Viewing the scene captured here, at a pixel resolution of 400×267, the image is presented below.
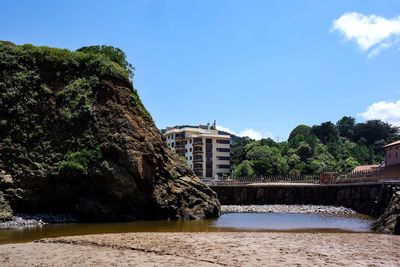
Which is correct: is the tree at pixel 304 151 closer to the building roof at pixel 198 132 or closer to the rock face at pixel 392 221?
the building roof at pixel 198 132

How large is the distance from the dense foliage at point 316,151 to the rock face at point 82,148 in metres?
75.2

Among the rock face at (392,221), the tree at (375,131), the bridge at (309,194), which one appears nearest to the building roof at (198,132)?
the tree at (375,131)

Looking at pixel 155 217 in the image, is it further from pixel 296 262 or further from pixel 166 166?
Result: pixel 296 262

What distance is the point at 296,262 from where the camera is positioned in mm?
18031

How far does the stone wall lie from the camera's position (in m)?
62.9

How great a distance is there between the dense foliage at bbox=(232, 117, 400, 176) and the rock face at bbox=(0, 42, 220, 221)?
75.2m

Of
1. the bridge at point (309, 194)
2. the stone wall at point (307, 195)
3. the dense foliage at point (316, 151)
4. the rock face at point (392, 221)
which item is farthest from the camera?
the dense foliage at point (316, 151)

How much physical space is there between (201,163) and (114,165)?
109 meters

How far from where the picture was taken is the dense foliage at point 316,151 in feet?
412

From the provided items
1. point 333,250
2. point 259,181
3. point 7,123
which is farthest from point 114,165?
point 259,181

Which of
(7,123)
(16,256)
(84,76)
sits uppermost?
(84,76)

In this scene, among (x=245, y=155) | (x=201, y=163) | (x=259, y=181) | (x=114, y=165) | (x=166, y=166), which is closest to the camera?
(x=114, y=165)

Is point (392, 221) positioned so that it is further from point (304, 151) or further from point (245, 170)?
point (304, 151)

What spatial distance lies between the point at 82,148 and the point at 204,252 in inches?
1093
